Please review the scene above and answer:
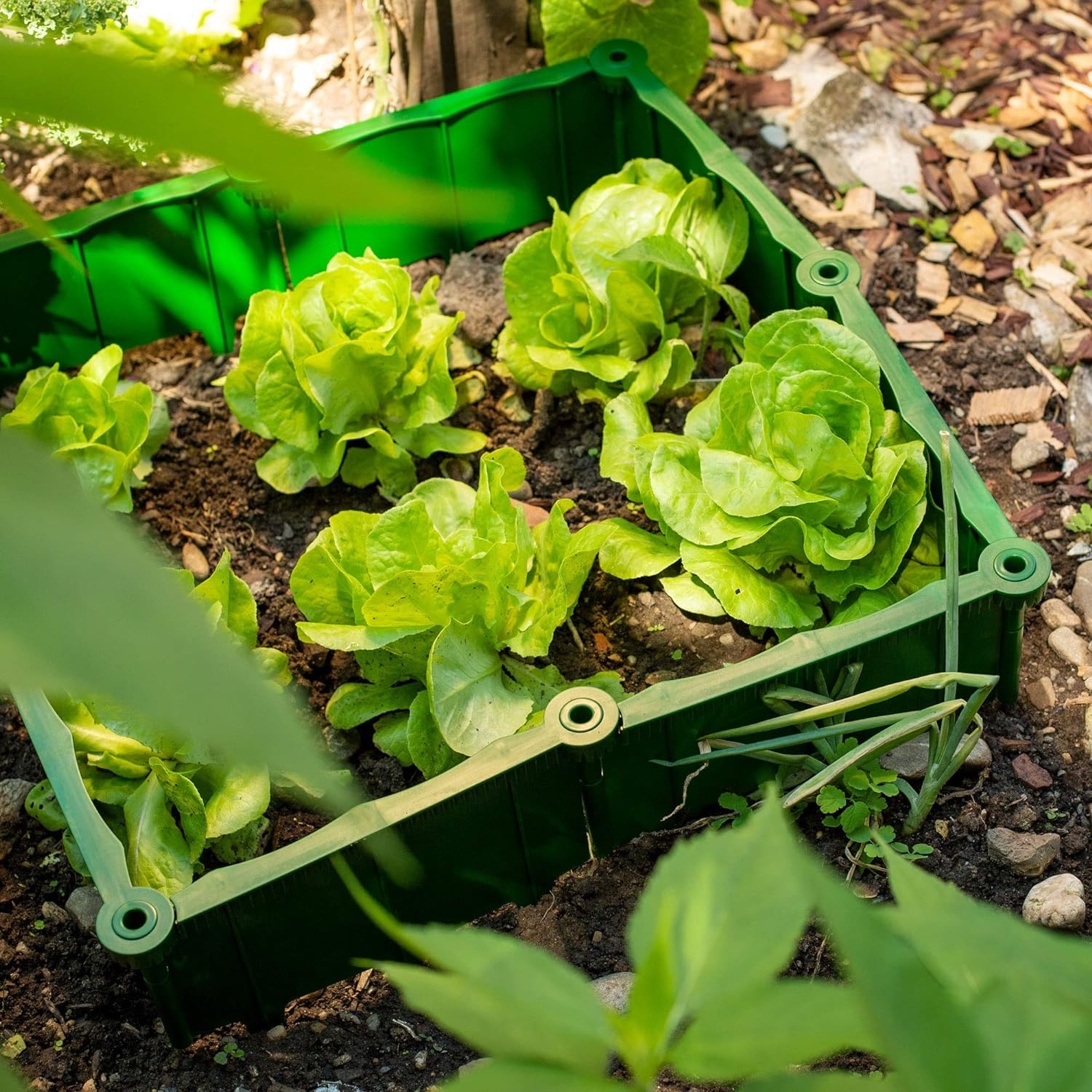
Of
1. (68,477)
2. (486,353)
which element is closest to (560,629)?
(486,353)

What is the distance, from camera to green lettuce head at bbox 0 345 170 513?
238cm

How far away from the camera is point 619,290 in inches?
98.3

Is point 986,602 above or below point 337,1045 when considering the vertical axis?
above

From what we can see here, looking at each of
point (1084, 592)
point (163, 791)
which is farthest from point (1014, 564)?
point (163, 791)

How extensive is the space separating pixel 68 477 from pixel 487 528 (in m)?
1.80

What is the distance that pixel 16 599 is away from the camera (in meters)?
0.33

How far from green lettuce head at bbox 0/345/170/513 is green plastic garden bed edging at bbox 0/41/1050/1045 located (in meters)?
0.25

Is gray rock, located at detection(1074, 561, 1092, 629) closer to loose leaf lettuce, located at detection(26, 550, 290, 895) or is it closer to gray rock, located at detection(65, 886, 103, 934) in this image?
loose leaf lettuce, located at detection(26, 550, 290, 895)

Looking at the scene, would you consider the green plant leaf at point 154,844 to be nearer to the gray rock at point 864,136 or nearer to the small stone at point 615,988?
the small stone at point 615,988

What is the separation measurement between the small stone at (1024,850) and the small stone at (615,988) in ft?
1.89

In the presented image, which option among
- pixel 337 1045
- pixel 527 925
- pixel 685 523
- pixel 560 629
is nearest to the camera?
pixel 337 1045

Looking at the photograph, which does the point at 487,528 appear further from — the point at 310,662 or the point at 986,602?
the point at 986,602

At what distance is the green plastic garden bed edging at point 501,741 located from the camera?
1769mm

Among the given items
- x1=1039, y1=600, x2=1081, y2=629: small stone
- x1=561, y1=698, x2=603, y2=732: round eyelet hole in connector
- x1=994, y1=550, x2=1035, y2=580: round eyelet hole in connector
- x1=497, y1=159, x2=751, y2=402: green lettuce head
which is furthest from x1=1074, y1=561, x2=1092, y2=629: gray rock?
x1=561, y1=698, x2=603, y2=732: round eyelet hole in connector
